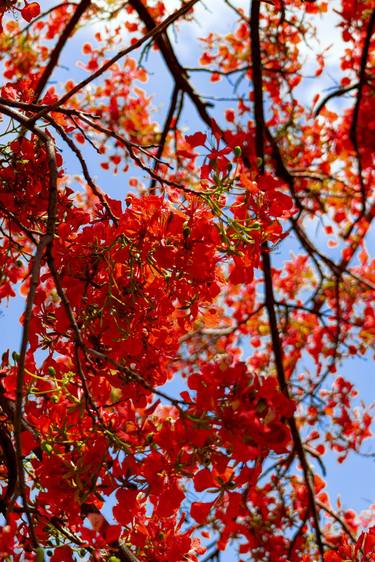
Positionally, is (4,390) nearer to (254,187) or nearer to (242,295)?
(254,187)

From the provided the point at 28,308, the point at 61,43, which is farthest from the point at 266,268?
the point at 28,308

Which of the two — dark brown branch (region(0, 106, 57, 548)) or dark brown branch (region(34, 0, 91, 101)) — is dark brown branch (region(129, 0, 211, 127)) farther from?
dark brown branch (region(0, 106, 57, 548))

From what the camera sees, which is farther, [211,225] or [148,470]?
[211,225]

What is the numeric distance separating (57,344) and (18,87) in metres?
0.79

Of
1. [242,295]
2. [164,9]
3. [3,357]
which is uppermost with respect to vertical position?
[164,9]

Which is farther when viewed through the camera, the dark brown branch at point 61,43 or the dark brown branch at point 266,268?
the dark brown branch at point 61,43

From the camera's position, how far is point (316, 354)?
5.91 metres

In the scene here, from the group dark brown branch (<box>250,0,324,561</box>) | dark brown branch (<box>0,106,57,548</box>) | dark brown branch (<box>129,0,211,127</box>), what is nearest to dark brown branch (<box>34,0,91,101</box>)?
dark brown branch (<box>129,0,211,127</box>)

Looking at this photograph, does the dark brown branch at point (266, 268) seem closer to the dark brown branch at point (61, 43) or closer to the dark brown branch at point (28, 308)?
the dark brown branch at point (61, 43)

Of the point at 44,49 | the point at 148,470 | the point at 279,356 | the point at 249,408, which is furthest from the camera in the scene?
the point at 44,49

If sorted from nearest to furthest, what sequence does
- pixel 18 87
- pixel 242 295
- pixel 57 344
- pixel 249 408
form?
pixel 249 408 → pixel 57 344 → pixel 18 87 → pixel 242 295

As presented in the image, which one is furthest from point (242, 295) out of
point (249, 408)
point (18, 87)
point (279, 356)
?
point (249, 408)

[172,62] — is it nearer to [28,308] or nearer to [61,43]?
[61,43]

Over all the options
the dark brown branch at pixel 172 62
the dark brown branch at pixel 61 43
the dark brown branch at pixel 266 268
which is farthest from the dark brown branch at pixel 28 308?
the dark brown branch at pixel 172 62
